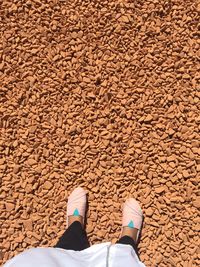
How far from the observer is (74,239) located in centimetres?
259

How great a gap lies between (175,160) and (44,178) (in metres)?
0.70

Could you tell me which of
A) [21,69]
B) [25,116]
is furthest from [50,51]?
[25,116]

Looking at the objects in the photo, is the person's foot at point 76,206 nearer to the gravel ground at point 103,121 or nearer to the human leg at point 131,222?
the gravel ground at point 103,121

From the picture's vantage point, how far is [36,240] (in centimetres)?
271

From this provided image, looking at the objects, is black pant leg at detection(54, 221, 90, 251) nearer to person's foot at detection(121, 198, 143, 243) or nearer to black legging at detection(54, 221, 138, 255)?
black legging at detection(54, 221, 138, 255)

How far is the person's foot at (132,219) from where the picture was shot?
2.64 m

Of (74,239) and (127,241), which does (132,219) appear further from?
(74,239)

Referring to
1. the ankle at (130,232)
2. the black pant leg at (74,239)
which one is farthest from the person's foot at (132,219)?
the black pant leg at (74,239)

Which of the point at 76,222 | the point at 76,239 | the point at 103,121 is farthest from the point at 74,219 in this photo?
the point at 103,121

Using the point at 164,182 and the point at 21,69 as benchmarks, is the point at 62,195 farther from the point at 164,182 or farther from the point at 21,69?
the point at 21,69

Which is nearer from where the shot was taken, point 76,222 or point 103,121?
point 76,222

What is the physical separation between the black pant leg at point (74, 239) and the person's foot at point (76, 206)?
1.2 inches

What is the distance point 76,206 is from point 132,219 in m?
0.30

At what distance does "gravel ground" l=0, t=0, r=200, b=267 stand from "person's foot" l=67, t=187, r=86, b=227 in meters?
0.05
